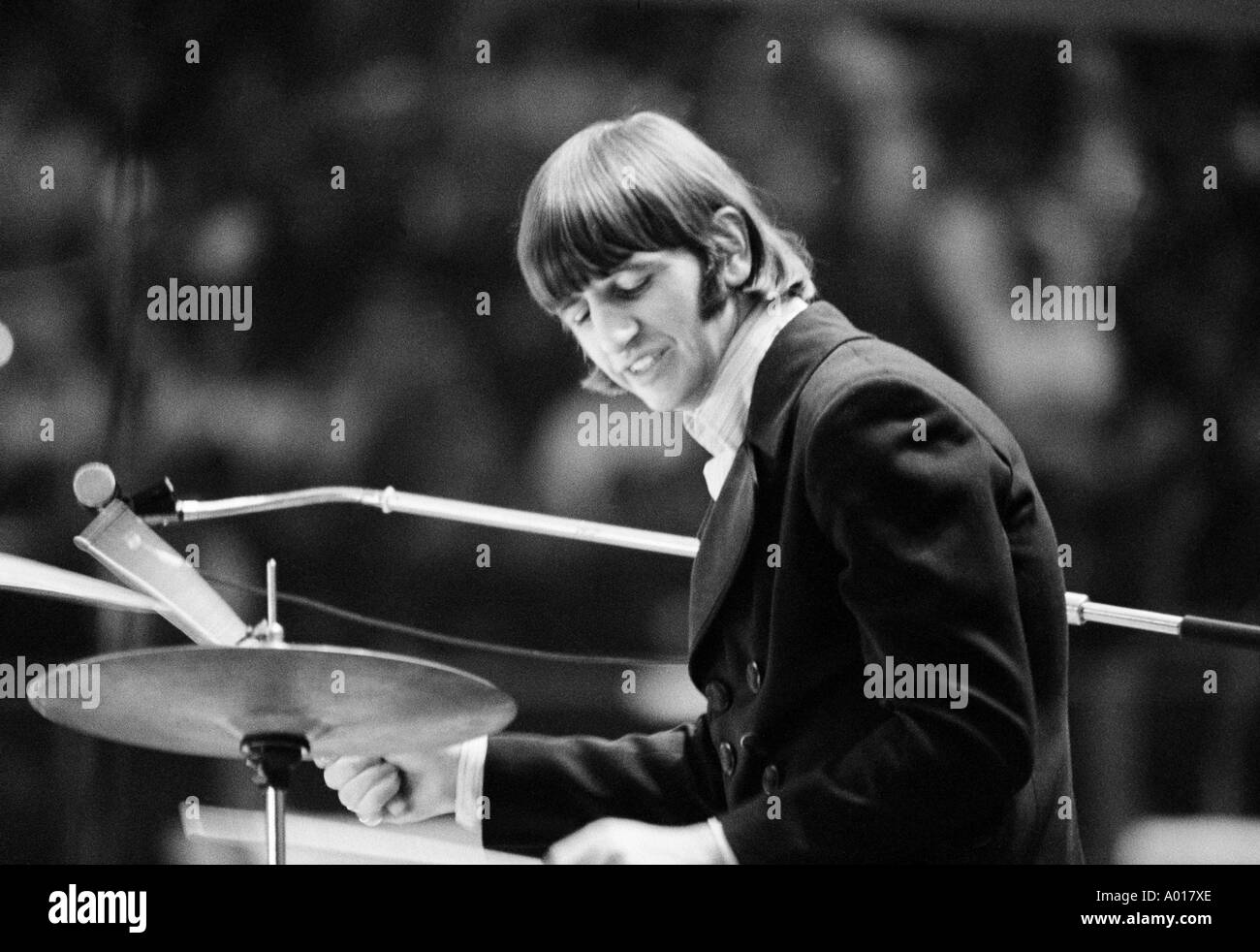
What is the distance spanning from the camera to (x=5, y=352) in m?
2.83

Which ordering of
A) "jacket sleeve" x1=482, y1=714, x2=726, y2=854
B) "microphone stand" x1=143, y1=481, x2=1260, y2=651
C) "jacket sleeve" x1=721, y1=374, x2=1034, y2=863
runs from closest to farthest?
"jacket sleeve" x1=721, y1=374, x2=1034, y2=863, "jacket sleeve" x1=482, y1=714, x2=726, y2=854, "microphone stand" x1=143, y1=481, x2=1260, y2=651

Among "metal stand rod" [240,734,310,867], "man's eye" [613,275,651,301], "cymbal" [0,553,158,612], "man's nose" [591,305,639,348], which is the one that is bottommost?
"metal stand rod" [240,734,310,867]

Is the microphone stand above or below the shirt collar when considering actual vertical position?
below

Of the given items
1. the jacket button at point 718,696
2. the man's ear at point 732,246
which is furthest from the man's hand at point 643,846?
the man's ear at point 732,246

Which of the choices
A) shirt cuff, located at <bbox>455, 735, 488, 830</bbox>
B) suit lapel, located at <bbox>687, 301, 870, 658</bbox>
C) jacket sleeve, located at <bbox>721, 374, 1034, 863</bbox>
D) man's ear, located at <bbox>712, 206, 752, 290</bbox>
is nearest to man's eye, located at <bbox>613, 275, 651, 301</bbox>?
man's ear, located at <bbox>712, 206, 752, 290</bbox>

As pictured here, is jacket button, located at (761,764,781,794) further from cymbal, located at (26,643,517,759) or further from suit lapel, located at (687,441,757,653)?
cymbal, located at (26,643,517,759)

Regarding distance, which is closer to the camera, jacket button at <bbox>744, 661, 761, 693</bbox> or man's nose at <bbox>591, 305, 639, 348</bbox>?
jacket button at <bbox>744, 661, 761, 693</bbox>

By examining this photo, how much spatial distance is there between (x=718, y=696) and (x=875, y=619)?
1.13 feet

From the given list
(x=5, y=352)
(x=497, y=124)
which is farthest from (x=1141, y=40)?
(x=5, y=352)

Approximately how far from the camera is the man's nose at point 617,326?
7.79ft

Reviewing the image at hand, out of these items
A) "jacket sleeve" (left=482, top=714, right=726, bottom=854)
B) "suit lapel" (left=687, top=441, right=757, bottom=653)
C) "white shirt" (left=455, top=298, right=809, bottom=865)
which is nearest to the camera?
"suit lapel" (left=687, top=441, right=757, bottom=653)

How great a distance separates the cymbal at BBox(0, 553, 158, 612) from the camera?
2207mm

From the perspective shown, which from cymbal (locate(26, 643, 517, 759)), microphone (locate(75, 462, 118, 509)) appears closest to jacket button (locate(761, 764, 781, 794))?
cymbal (locate(26, 643, 517, 759))

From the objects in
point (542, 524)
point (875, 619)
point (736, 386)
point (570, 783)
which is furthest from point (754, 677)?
point (542, 524)
